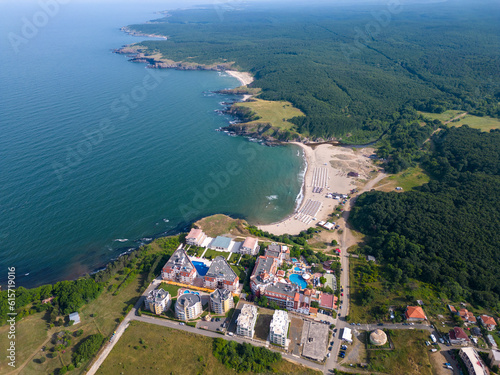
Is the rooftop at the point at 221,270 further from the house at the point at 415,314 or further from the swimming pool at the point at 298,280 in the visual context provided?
the house at the point at 415,314

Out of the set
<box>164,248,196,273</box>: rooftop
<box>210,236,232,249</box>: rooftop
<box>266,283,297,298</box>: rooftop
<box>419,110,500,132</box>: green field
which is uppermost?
<box>164,248,196,273</box>: rooftop

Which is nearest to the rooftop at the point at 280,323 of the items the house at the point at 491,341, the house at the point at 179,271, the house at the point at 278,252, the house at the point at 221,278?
the house at the point at 221,278

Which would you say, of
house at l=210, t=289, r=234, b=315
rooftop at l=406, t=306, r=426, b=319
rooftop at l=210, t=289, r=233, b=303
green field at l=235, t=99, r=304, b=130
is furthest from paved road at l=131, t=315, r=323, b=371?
green field at l=235, t=99, r=304, b=130

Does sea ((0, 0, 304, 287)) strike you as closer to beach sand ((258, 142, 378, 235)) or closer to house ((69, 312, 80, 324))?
beach sand ((258, 142, 378, 235))

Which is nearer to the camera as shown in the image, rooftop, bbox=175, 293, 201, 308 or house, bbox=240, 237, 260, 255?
rooftop, bbox=175, 293, 201, 308

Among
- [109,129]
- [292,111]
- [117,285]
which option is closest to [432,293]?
[117,285]

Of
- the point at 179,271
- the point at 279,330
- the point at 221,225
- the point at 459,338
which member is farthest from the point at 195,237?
the point at 459,338

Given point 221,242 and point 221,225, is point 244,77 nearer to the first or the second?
point 221,225

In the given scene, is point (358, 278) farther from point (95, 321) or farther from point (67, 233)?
point (67, 233)
